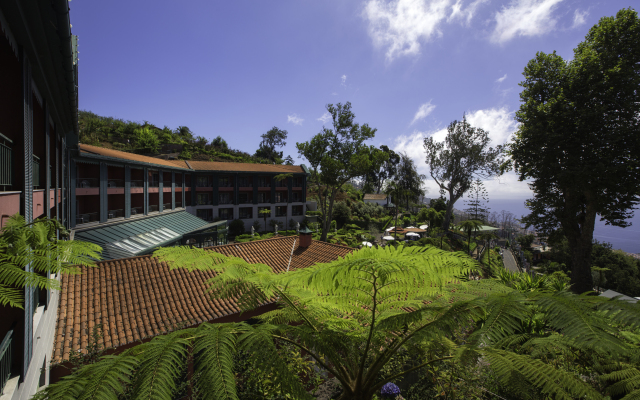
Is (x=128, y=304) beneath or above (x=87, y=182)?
beneath

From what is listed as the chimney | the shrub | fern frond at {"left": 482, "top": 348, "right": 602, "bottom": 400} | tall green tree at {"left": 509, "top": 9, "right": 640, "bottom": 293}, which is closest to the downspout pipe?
fern frond at {"left": 482, "top": 348, "right": 602, "bottom": 400}

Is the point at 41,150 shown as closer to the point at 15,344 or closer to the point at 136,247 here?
the point at 15,344

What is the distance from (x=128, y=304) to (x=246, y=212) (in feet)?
88.0

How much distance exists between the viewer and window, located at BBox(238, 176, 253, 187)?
35150mm

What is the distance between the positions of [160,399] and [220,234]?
836 inches

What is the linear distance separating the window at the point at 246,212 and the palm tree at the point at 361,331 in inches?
1241

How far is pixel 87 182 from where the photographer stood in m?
17.7

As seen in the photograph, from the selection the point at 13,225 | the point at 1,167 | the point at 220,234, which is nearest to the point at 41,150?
the point at 1,167

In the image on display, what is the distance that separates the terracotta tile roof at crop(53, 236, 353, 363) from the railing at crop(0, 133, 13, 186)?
3.98 metres

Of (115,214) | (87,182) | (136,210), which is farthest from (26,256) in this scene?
(136,210)

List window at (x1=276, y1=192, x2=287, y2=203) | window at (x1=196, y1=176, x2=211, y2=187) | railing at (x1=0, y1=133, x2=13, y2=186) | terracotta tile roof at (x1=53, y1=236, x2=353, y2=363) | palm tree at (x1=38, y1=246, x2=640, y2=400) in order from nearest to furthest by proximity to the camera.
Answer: palm tree at (x1=38, y1=246, x2=640, y2=400), railing at (x1=0, y1=133, x2=13, y2=186), terracotta tile roof at (x1=53, y1=236, x2=353, y2=363), window at (x1=196, y1=176, x2=211, y2=187), window at (x1=276, y1=192, x2=287, y2=203)

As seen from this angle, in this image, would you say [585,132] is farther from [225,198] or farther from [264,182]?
[225,198]

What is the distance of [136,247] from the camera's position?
52.4 feet

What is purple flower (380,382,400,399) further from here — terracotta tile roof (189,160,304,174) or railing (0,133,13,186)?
terracotta tile roof (189,160,304,174)
